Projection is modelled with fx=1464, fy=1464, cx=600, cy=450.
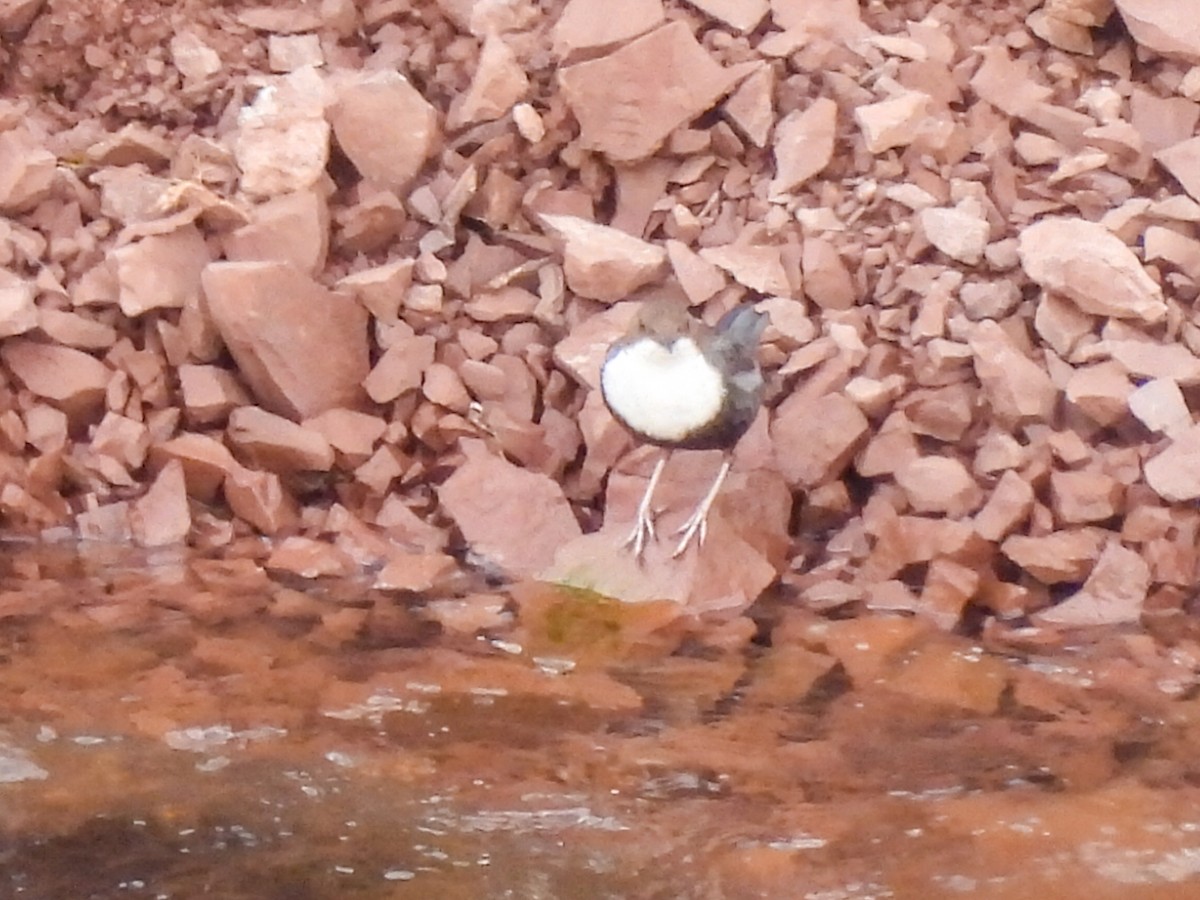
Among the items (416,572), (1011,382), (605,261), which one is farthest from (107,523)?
(1011,382)

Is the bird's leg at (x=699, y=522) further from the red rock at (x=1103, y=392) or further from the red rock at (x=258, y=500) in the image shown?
the red rock at (x=258, y=500)

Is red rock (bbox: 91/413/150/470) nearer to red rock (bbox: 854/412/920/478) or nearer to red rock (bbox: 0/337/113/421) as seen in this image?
red rock (bbox: 0/337/113/421)

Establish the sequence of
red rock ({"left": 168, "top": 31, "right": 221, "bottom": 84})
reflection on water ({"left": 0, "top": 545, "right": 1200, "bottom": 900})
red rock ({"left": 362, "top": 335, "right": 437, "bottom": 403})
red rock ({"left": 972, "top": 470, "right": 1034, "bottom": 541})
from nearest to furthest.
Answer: reflection on water ({"left": 0, "top": 545, "right": 1200, "bottom": 900}) → red rock ({"left": 972, "top": 470, "right": 1034, "bottom": 541}) → red rock ({"left": 362, "top": 335, "right": 437, "bottom": 403}) → red rock ({"left": 168, "top": 31, "right": 221, "bottom": 84})

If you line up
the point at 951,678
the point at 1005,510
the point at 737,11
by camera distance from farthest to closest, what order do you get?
the point at 737,11 → the point at 1005,510 → the point at 951,678

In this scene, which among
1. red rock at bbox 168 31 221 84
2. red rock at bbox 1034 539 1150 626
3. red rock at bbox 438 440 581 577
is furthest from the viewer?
red rock at bbox 168 31 221 84

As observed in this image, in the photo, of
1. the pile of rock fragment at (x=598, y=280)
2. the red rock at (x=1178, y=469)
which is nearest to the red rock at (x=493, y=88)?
the pile of rock fragment at (x=598, y=280)

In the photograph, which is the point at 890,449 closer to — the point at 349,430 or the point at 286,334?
the point at 349,430

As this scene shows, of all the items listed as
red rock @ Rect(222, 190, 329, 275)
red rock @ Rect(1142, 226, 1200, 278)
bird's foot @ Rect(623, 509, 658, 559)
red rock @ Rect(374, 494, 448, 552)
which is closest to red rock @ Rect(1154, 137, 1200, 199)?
red rock @ Rect(1142, 226, 1200, 278)
